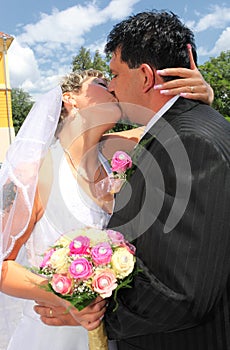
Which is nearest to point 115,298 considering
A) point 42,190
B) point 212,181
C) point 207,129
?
point 212,181

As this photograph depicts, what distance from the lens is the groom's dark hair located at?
188 centimetres

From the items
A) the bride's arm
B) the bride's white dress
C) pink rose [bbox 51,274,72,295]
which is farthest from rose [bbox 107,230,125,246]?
the bride's white dress

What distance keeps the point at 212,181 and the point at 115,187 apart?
1.17 metres

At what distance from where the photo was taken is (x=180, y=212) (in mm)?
1475

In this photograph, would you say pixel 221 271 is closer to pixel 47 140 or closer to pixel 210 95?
pixel 210 95

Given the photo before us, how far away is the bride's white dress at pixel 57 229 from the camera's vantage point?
98.3 inches

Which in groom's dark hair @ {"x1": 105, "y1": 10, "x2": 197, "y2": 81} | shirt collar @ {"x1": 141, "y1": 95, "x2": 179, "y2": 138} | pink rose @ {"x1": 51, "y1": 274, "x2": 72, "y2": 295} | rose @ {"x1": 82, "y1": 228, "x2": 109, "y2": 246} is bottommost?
pink rose @ {"x1": 51, "y1": 274, "x2": 72, "y2": 295}

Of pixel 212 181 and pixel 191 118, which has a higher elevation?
pixel 191 118

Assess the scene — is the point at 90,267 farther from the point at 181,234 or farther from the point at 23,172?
the point at 23,172

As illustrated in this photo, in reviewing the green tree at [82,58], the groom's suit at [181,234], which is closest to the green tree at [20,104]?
the green tree at [82,58]

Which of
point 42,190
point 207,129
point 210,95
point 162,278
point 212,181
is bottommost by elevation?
point 162,278

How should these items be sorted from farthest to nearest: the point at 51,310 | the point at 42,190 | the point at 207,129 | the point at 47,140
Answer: the point at 47,140 < the point at 42,190 < the point at 51,310 < the point at 207,129

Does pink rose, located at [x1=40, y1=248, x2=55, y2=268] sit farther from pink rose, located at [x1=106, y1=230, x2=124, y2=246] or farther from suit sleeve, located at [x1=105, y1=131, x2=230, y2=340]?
suit sleeve, located at [x1=105, y1=131, x2=230, y2=340]

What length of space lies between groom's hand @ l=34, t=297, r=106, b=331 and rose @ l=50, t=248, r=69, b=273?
161 mm
